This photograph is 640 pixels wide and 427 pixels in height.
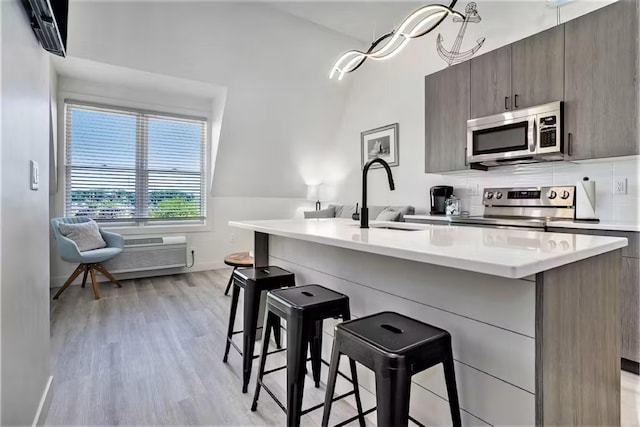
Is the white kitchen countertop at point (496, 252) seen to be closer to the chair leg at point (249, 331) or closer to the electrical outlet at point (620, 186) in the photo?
the chair leg at point (249, 331)

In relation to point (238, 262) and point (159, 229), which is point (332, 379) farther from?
point (159, 229)

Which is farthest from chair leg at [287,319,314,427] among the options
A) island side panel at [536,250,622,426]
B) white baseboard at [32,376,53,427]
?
white baseboard at [32,376,53,427]

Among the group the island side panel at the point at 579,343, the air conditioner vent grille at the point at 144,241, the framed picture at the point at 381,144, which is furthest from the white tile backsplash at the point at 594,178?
the air conditioner vent grille at the point at 144,241

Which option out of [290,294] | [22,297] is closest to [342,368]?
[290,294]

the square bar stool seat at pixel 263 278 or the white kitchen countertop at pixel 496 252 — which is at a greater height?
the white kitchen countertop at pixel 496 252

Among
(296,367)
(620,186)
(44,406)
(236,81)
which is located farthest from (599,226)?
(236,81)

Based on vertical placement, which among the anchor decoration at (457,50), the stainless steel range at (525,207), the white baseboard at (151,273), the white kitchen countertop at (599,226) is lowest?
the white baseboard at (151,273)

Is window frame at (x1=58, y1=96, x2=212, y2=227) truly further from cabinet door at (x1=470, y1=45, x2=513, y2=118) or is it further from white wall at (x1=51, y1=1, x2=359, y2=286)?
cabinet door at (x1=470, y1=45, x2=513, y2=118)

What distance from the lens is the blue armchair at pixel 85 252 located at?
3.52 metres

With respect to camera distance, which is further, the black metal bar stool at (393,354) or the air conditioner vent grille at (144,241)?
the air conditioner vent grille at (144,241)

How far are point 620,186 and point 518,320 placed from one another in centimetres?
218

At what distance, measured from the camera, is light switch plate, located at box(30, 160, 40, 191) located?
1.44 meters

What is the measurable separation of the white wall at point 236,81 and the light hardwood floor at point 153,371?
5.49 feet

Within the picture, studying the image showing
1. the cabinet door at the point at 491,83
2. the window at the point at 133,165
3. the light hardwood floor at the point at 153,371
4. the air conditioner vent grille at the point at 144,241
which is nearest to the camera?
the light hardwood floor at the point at 153,371
